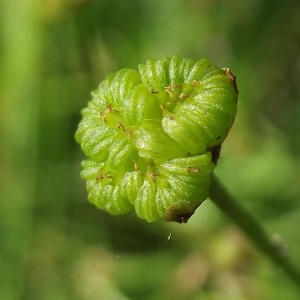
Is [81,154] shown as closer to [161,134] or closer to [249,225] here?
[249,225]

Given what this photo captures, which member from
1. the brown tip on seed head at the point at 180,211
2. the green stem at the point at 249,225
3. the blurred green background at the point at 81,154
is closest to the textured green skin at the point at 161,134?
the brown tip on seed head at the point at 180,211

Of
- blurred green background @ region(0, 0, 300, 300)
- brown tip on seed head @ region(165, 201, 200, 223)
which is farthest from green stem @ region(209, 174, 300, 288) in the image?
blurred green background @ region(0, 0, 300, 300)

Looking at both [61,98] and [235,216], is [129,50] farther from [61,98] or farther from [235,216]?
[235,216]

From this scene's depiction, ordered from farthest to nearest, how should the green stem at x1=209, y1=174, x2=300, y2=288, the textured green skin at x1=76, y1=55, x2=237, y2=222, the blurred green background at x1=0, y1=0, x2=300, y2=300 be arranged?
the blurred green background at x1=0, y1=0, x2=300, y2=300
the green stem at x1=209, y1=174, x2=300, y2=288
the textured green skin at x1=76, y1=55, x2=237, y2=222

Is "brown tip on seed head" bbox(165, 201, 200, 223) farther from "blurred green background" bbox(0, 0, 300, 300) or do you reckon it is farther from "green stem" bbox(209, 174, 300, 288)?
"blurred green background" bbox(0, 0, 300, 300)

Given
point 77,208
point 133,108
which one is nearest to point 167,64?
point 133,108

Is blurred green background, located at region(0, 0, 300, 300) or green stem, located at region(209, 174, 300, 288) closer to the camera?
green stem, located at region(209, 174, 300, 288)

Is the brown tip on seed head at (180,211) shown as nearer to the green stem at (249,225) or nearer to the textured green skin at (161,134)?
the textured green skin at (161,134)
